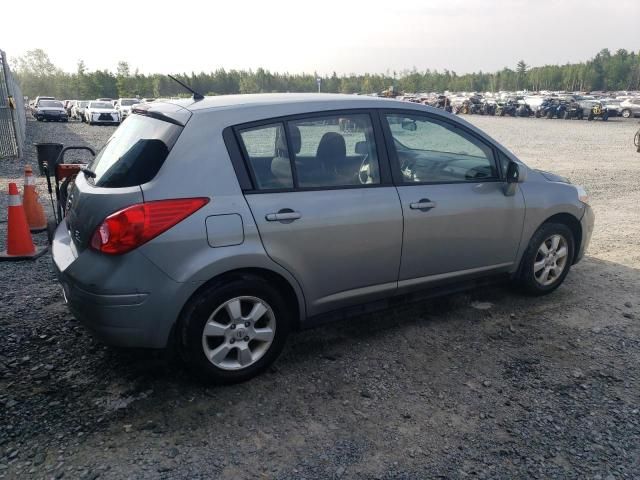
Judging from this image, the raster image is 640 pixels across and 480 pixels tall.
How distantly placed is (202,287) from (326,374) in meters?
1.03

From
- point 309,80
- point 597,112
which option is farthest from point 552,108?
point 309,80

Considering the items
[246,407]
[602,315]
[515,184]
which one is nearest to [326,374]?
[246,407]

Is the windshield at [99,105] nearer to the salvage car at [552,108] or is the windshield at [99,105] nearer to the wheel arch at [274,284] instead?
the salvage car at [552,108]

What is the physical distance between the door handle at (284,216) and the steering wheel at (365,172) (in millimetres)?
Result: 597

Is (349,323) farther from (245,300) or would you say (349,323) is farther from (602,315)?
(602,315)

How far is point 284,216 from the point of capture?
10.3ft

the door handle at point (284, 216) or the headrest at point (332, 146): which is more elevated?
the headrest at point (332, 146)

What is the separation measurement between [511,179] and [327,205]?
5.48ft

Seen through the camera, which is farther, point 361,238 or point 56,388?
point 361,238

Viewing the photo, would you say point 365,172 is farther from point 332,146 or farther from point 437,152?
point 437,152

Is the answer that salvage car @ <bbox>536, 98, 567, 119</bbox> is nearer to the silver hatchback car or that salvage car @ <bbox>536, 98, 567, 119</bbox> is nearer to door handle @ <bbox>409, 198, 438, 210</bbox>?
the silver hatchback car

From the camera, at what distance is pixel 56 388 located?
10.4 ft

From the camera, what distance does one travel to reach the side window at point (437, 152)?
378cm

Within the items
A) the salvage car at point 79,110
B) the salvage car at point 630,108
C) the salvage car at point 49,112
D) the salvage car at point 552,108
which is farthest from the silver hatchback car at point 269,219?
the salvage car at point 630,108
